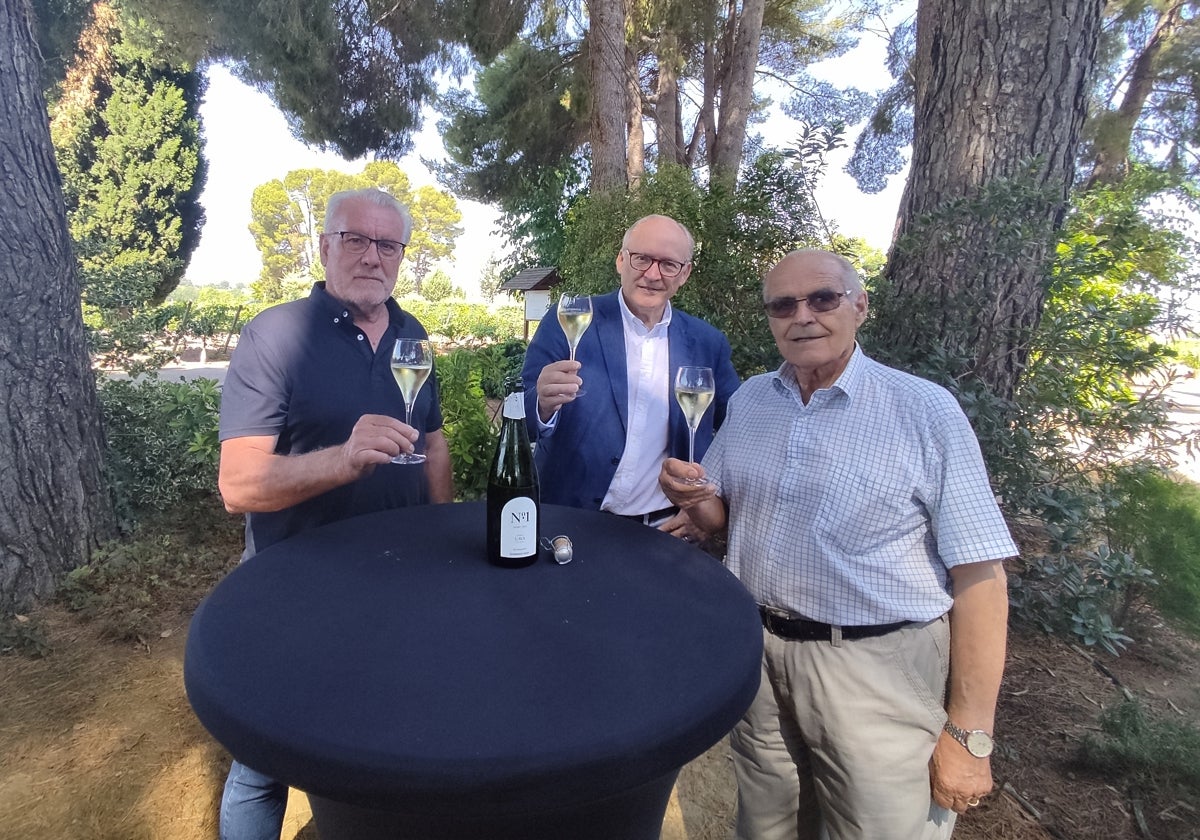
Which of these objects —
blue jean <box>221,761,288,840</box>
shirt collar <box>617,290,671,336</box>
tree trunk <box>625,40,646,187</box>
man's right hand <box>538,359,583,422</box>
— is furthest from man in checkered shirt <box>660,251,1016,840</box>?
tree trunk <box>625,40,646,187</box>

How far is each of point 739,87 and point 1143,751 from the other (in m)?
10.9

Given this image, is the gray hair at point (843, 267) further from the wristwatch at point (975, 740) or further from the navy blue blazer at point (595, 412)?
the wristwatch at point (975, 740)

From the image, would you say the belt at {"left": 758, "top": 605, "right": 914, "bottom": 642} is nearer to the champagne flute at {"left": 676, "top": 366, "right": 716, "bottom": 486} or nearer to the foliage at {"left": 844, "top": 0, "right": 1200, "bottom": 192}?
the champagne flute at {"left": 676, "top": 366, "right": 716, "bottom": 486}

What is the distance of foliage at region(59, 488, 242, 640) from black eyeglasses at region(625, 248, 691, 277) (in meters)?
3.46

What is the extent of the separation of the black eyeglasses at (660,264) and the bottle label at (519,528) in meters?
1.16

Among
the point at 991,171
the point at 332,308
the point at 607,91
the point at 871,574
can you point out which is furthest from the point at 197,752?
the point at 607,91

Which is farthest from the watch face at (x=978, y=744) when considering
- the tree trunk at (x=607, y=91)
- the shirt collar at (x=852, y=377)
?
the tree trunk at (x=607, y=91)

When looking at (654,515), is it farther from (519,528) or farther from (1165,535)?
(1165,535)

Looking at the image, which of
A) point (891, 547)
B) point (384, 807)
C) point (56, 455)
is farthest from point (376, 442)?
point (56, 455)

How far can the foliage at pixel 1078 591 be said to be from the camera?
9.06 ft

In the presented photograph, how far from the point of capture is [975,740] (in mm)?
1579

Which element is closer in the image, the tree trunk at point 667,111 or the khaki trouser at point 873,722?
the khaki trouser at point 873,722

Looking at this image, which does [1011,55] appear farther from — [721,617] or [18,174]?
[18,174]

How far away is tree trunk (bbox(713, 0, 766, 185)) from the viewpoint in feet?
34.7
